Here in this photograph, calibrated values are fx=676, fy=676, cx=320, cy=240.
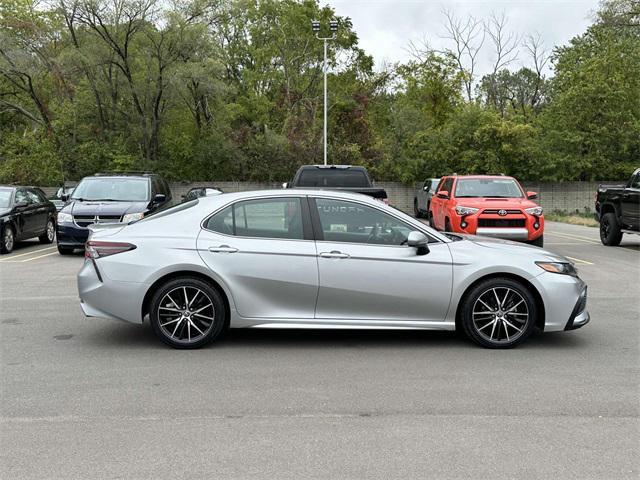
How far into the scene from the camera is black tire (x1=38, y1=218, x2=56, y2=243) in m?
17.6

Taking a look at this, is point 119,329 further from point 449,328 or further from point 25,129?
point 25,129

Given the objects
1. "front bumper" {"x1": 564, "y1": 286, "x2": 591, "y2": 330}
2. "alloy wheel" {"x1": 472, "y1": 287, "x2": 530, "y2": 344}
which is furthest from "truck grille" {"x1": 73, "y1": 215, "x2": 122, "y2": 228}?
"front bumper" {"x1": 564, "y1": 286, "x2": 591, "y2": 330}

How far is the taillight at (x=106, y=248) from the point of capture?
6.48m

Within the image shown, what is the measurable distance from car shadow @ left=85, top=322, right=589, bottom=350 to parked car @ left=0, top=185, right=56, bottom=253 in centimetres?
904

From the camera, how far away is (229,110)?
137ft

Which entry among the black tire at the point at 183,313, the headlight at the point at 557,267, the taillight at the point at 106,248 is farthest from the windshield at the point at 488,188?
the taillight at the point at 106,248

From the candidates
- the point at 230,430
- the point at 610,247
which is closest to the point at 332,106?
the point at 610,247

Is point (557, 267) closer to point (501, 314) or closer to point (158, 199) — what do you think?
point (501, 314)

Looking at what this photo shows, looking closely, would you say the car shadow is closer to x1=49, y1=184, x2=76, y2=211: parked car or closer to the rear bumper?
the rear bumper

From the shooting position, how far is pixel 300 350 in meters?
6.46

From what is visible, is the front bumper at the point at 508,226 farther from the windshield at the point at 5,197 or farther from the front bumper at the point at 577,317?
the windshield at the point at 5,197

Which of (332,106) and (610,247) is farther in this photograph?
(332,106)

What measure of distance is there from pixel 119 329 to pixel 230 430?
3414mm

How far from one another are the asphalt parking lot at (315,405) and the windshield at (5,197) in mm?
8783
